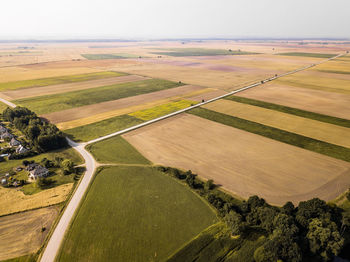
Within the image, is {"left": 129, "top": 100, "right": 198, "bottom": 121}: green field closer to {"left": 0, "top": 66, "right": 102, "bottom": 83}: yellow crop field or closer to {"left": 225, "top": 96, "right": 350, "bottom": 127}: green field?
{"left": 225, "top": 96, "right": 350, "bottom": 127}: green field

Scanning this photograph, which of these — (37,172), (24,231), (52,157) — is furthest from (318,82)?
(24,231)

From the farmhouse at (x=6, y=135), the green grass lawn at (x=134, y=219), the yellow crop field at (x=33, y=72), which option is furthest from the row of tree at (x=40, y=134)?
the yellow crop field at (x=33, y=72)

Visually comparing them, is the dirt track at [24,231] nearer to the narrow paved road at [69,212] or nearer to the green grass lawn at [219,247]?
the narrow paved road at [69,212]

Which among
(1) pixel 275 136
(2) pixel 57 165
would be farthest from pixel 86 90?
(1) pixel 275 136

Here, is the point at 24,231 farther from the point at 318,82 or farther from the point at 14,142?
the point at 318,82

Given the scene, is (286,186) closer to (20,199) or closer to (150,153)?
(150,153)

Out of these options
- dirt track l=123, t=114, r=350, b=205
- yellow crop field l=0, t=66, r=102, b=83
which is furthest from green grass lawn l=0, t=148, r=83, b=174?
yellow crop field l=0, t=66, r=102, b=83

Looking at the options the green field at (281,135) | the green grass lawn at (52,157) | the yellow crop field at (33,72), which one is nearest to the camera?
the green grass lawn at (52,157)
